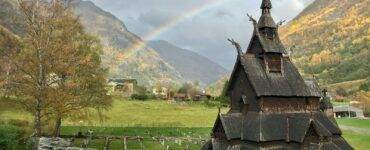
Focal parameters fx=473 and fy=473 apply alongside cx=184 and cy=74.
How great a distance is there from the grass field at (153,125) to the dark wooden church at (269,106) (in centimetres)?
1982

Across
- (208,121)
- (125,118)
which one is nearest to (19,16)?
(125,118)

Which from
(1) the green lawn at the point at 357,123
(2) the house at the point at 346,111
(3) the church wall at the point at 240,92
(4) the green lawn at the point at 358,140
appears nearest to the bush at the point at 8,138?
(3) the church wall at the point at 240,92

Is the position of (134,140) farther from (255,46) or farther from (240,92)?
(255,46)

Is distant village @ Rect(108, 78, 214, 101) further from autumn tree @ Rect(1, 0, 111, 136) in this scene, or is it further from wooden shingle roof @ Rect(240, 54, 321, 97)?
wooden shingle roof @ Rect(240, 54, 321, 97)

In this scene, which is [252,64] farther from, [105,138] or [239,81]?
[105,138]

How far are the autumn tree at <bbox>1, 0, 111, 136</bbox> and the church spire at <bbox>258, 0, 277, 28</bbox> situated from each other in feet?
60.6

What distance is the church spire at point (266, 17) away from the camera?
3397 centimetres

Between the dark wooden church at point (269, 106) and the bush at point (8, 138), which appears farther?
the bush at point (8, 138)

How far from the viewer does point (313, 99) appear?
34.1 m

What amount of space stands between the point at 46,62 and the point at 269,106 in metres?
21.4

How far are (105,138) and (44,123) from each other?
255 inches

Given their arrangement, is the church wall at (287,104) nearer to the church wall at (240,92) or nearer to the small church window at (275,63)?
the church wall at (240,92)

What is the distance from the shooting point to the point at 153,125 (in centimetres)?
6838

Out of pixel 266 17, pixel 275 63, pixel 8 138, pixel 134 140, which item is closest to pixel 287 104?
pixel 275 63
